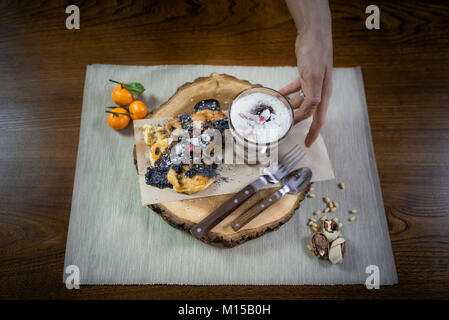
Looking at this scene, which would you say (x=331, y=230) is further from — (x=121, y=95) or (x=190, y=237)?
(x=121, y=95)

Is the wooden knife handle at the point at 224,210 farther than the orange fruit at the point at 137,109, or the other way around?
Result: the orange fruit at the point at 137,109

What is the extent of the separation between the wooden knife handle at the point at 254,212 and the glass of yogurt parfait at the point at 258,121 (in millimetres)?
318

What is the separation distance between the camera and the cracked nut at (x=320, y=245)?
252cm

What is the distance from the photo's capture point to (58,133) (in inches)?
116

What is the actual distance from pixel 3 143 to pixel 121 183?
119 cm

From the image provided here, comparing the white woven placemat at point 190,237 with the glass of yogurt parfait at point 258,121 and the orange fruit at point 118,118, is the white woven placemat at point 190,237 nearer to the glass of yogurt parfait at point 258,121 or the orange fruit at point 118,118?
the orange fruit at point 118,118

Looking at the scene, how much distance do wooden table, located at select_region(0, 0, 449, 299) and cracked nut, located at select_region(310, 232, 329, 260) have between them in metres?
0.27

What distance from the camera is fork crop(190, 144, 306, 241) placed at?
2.31 metres

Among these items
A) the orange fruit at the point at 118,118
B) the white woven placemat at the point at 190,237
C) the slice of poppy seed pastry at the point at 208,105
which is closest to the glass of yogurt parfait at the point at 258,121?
the slice of poppy seed pastry at the point at 208,105

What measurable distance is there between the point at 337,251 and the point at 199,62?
216 centimetres

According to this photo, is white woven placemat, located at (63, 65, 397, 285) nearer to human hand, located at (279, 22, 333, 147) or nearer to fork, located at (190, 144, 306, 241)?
fork, located at (190, 144, 306, 241)

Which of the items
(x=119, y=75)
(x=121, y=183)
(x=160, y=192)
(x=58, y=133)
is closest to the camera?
(x=160, y=192)

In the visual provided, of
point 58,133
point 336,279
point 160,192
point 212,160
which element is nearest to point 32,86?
point 58,133
